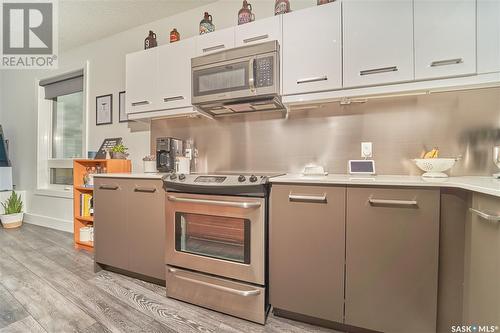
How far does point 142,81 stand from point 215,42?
83 cm

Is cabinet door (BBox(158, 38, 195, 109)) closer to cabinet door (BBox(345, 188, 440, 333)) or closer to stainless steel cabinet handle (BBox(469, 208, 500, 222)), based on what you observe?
cabinet door (BBox(345, 188, 440, 333))

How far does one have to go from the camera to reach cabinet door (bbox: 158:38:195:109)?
1934 mm

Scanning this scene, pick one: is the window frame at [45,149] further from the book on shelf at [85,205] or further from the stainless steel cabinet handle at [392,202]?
the stainless steel cabinet handle at [392,202]

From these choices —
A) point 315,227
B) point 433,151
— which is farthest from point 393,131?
point 315,227

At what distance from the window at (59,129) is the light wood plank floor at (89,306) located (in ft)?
5.11

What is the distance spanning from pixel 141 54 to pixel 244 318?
2.38 metres

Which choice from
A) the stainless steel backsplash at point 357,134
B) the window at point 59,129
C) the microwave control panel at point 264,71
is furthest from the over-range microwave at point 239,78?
the window at point 59,129

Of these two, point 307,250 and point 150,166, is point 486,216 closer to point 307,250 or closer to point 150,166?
point 307,250

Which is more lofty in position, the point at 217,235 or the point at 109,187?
the point at 109,187

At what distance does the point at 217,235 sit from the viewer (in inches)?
60.5

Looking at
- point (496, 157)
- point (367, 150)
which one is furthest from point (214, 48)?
point (496, 157)

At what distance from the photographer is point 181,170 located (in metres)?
2.02
